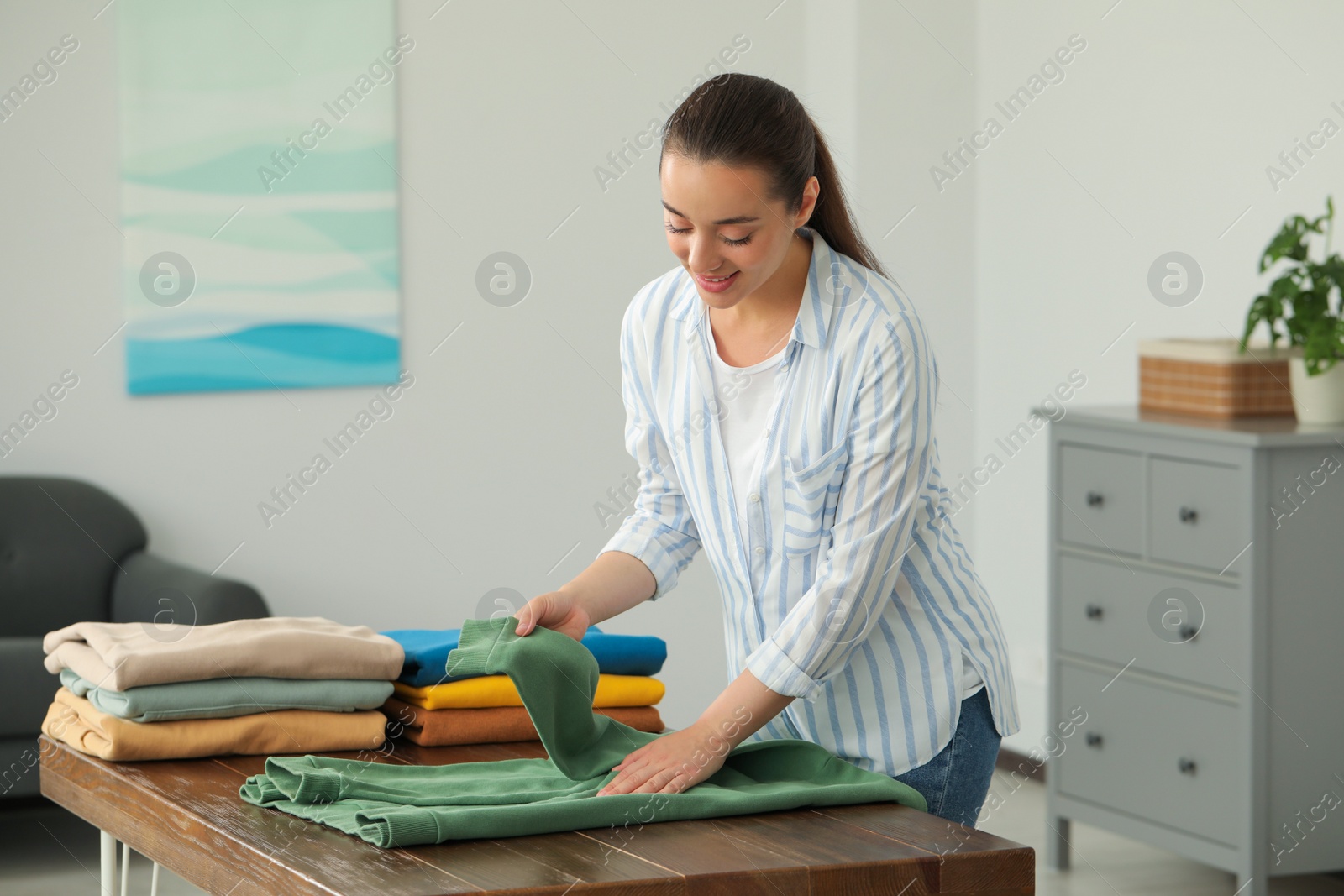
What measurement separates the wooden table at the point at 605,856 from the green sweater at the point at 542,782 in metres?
0.01

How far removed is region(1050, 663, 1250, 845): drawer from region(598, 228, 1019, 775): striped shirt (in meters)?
1.70

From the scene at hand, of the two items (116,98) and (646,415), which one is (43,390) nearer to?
(116,98)

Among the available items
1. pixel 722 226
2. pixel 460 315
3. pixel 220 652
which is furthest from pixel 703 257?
pixel 460 315

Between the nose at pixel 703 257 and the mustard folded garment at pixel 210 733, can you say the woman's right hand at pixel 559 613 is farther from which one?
the nose at pixel 703 257

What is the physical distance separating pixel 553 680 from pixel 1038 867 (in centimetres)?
257

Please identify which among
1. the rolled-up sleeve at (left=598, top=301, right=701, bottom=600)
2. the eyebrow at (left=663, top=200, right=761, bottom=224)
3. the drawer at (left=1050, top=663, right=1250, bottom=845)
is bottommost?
the drawer at (left=1050, top=663, right=1250, bottom=845)

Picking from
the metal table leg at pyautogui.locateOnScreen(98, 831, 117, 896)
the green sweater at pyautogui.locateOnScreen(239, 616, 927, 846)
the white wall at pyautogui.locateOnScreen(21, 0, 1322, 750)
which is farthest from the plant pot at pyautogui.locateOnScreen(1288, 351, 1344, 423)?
the metal table leg at pyautogui.locateOnScreen(98, 831, 117, 896)

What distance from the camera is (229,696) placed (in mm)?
1533

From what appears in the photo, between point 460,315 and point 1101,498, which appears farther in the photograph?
point 460,315

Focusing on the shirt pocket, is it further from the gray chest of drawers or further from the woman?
the gray chest of drawers

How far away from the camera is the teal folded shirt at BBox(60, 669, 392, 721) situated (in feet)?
4.93

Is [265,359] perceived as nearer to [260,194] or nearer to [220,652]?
[260,194]

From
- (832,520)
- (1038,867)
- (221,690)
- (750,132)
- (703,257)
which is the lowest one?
(1038,867)

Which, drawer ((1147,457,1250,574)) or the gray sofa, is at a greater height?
drawer ((1147,457,1250,574))
